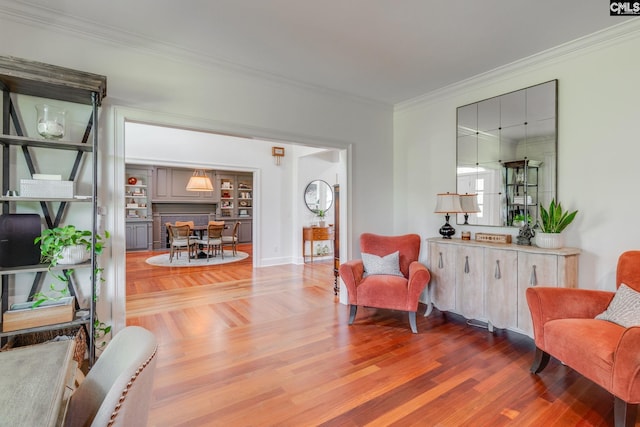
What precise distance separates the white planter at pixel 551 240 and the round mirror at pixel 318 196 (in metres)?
5.17

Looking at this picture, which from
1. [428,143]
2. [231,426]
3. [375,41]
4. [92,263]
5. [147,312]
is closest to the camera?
[231,426]

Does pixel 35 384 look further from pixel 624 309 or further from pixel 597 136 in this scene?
pixel 597 136

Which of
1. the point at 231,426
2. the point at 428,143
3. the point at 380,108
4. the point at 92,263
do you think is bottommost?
the point at 231,426

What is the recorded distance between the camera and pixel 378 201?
4336 mm

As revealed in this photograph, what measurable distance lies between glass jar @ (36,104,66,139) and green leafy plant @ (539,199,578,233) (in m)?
4.05

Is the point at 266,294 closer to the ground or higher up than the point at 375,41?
closer to the ground

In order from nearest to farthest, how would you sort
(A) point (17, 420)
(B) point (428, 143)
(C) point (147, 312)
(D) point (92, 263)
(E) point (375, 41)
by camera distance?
(A) point (17, 420) < (D) point (92, 263) < (E) point (375, 41) < (C) point (147, 312) < (B) point (428, 143)

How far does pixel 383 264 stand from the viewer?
3.60 m

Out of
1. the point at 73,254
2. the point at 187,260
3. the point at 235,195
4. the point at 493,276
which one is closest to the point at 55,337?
the point at 73,254

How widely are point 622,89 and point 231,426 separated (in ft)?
12.6

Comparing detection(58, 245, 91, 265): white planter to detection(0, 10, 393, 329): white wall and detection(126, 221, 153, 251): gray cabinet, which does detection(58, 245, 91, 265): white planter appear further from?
detection(126, 221, 153, 251): gray cabinet

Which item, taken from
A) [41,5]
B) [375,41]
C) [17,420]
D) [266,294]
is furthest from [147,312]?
[375,41]

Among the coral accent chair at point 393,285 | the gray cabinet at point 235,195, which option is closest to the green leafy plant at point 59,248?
the coral accent chair at point 393,285

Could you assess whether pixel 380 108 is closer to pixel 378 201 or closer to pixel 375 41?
pixel 378 201
